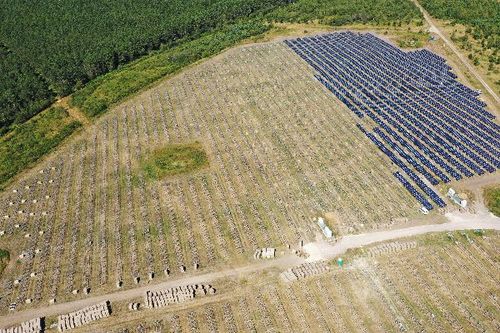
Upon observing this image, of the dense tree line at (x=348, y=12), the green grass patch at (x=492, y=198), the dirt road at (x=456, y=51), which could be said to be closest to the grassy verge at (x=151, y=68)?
the dense tree line at (x=348, y=12)

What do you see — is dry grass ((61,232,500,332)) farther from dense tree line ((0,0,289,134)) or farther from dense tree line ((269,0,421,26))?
dense tree line ((269,0,421,26))

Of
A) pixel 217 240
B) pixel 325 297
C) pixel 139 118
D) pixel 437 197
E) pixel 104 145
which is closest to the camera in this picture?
pixel 325 297

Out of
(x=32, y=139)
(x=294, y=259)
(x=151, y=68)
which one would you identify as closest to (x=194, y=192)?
(x=294, y=259)

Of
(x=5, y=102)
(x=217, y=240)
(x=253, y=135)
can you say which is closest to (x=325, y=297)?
(x=217, y=240)

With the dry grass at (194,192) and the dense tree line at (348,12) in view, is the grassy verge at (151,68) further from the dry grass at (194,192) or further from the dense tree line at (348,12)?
the dense tree line at (348,12)

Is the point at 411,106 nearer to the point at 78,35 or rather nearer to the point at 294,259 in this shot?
the point at 294,259

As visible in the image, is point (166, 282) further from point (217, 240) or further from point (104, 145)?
point (104, 145)
